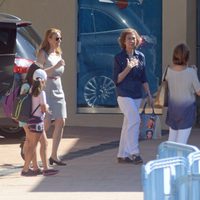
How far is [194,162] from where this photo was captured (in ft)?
18.1

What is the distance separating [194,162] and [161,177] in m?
0.42

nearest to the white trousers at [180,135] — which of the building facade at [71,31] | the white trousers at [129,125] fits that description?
the white trousers at [129,125]

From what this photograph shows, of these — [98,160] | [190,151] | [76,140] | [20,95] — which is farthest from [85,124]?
[190,151]

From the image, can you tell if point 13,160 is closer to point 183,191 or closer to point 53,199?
point 53,199

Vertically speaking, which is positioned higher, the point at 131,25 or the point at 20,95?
the point at 131,25

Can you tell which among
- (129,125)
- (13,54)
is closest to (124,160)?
(129,125)

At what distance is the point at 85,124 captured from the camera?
48.1ft

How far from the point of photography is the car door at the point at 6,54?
10.6 meters

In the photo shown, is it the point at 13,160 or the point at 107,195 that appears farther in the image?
the point at 13,160

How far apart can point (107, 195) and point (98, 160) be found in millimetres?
2423

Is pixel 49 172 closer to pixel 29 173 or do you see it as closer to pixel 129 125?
pixel 29 173

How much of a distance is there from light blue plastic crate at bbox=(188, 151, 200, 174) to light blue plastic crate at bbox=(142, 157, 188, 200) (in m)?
0.04

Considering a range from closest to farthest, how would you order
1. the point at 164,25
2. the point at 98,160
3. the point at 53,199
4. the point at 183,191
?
the point at 183,191
the point at 53,199
the point at 98,160
the point at 164,25

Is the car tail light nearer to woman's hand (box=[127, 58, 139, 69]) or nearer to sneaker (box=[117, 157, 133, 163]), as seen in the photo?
woman's hand (box=[127, 58, 139, 69])
